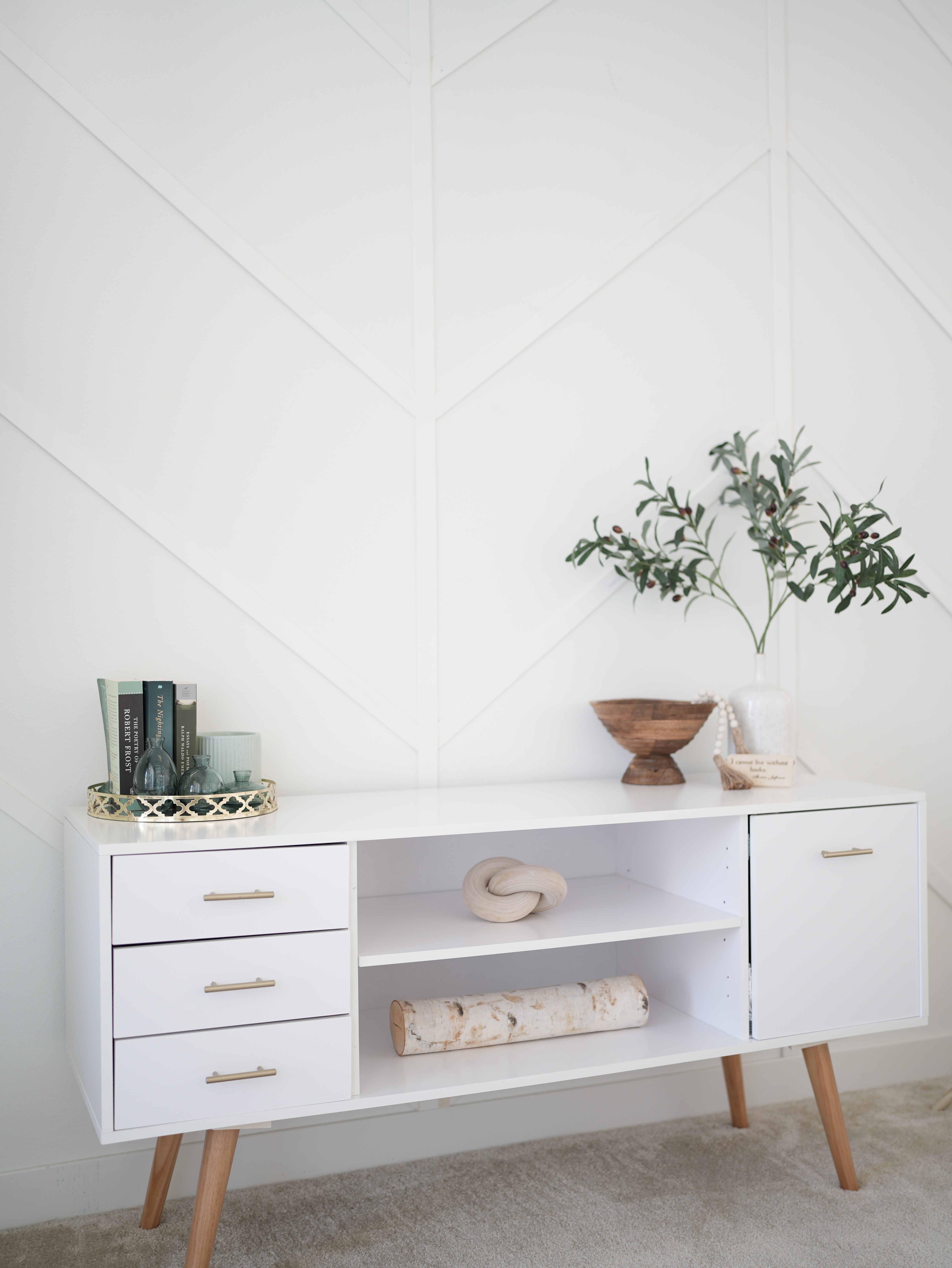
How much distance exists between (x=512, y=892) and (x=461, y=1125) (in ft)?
1.96

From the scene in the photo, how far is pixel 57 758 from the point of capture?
172 cm

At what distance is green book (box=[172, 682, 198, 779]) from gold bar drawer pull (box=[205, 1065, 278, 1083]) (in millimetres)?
457

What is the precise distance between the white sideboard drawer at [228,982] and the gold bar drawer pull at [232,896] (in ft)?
0.19

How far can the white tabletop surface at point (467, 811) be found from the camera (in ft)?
4.57

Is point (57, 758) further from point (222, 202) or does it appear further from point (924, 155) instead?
point (924, 155)

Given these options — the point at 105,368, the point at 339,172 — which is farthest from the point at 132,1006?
the point at 339,172

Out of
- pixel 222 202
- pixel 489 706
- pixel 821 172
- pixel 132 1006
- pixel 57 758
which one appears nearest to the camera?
pixel 132 1006

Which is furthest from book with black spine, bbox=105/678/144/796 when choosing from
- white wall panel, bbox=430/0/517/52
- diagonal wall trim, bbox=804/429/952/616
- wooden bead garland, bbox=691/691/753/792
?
diagonal wall trim, bbox=804/429/952/616

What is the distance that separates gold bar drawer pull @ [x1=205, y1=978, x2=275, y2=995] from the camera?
1351 millimetres

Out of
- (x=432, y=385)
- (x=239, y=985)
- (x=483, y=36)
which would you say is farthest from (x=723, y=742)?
(x=483, y=36)

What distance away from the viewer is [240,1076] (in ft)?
4.46

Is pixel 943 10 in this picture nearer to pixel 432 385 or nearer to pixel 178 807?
pixel 432 385

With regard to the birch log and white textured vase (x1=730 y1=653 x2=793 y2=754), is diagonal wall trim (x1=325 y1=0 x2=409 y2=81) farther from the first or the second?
the birch log

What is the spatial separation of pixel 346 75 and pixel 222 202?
369mm
